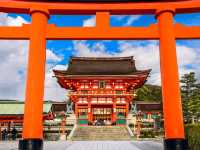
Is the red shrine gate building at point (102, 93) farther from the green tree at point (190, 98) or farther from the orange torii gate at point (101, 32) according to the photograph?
the orange torii gate at point (101, 32)

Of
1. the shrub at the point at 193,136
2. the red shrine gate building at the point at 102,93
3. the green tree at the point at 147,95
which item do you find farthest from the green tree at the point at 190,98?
the shrub at the point at 193,136

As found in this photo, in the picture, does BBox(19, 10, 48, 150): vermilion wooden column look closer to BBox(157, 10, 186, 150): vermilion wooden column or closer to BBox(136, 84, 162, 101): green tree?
BBox(157, 10, 186, 150): vermilion wooden column

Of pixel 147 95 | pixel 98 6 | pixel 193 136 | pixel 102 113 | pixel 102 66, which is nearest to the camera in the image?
pixel 193 136

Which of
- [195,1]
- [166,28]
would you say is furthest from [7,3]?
[195,1]

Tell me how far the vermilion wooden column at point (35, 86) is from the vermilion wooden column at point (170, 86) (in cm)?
392

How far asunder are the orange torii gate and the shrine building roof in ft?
82.3

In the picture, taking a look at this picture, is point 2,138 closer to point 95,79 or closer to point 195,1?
point 95,79

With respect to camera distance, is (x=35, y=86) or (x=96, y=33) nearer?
(x=35, y=86)

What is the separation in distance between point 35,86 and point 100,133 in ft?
64.6

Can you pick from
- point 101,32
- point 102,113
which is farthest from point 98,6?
point 102,113

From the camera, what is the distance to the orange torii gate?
9164mm

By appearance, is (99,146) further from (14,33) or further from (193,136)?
(14,33)

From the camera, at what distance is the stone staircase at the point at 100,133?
2660 cm

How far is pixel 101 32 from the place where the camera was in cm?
988
